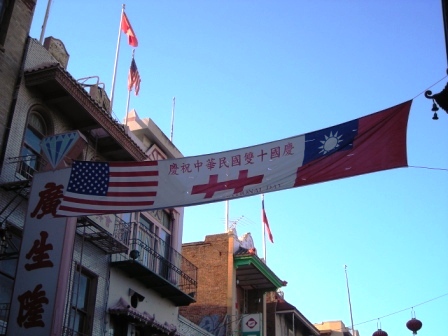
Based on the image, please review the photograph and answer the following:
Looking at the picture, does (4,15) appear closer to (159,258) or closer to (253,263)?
(159,258)

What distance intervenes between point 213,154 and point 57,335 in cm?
451

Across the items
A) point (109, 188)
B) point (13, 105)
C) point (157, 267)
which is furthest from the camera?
point (157, 267)

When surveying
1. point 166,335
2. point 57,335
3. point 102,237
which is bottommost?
point 57,335

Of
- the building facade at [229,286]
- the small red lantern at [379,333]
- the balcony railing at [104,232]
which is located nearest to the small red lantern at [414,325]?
the small red lantern at [379,333]

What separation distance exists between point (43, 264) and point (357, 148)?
6.47 m

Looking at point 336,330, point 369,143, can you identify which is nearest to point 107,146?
point 369,143

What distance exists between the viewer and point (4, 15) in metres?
17.4

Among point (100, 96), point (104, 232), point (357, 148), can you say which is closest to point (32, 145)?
point (104, 232)

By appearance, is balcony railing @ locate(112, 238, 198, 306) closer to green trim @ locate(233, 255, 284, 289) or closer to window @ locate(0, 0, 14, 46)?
green trim @ locate(233, 255, 284, 289)

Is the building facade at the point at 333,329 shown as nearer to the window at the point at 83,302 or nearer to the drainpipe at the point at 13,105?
the window at the point at 83,302

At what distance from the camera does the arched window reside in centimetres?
1648

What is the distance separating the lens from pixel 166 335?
21656 millimetres

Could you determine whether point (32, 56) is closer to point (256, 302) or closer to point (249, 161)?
point (249, 161)

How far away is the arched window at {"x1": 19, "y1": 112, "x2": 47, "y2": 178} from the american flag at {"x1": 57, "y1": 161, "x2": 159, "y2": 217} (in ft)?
10.0
